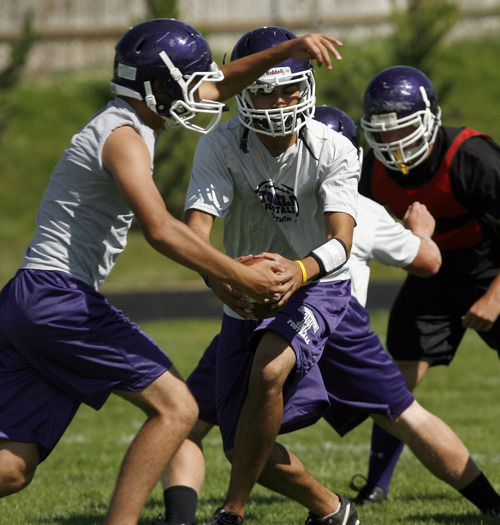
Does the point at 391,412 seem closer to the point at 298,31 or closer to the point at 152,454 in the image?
the point at 152,454

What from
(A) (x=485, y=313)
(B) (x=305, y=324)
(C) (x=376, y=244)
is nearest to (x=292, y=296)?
(B) (x=305, y=324)

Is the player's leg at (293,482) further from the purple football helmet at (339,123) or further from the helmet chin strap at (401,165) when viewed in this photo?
the helmet chin strap at (401,165)

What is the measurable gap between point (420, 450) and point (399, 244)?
3.15 feet

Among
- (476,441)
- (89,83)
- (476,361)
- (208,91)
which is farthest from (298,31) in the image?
(208,91)

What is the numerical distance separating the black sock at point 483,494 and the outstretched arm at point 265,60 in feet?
6.72

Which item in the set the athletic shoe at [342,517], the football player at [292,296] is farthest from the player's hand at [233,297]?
the athletic shoe at [342,517]

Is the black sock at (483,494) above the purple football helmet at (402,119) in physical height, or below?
below

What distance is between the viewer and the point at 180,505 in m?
4.02

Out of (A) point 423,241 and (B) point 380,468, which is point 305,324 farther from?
(B) point 380,468

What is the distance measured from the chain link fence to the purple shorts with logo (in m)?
23.4

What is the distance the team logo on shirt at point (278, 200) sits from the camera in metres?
3.84

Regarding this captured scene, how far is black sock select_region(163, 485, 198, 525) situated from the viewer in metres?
3.99

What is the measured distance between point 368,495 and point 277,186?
6.16 feet

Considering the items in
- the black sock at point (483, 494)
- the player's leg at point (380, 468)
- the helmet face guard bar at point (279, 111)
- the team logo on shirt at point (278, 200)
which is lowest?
the player's leg at point (380, 468)
